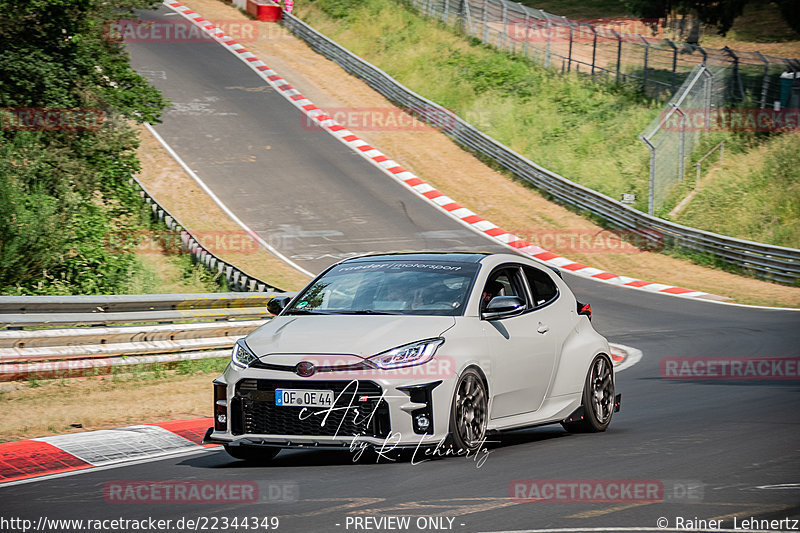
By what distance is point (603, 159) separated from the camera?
3697cm

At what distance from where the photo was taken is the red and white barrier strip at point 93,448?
818 centimetres

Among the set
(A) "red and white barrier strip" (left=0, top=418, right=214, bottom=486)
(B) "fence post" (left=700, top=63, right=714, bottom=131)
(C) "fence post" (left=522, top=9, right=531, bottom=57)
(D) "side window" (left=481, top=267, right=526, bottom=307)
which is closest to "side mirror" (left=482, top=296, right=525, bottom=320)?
(D) "side window" (left=481, top=267, right=526, bottom=307)

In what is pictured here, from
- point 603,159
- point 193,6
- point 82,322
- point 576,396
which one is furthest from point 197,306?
point 193,6

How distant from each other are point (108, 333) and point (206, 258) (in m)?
11.9

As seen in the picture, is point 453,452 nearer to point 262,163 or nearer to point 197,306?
point 197,306

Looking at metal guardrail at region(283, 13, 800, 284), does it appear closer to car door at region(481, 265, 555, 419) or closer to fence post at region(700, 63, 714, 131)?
fence post at region(700, 63, 714, 131)

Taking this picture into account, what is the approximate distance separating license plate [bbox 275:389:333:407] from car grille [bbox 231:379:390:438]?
28 millimetres

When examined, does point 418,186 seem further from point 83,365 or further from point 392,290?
point 392,290

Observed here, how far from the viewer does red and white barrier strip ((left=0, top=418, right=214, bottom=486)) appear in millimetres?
8180

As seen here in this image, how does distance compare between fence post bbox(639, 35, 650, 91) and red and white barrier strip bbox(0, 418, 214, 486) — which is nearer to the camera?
red and white barrier strip bbox(0, 418, 214, 486)

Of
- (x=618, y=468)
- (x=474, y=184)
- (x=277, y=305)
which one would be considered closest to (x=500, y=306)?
(x=618, y=468)

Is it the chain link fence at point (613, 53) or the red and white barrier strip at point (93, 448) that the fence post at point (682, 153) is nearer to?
the chain link fence at point (613, 53)

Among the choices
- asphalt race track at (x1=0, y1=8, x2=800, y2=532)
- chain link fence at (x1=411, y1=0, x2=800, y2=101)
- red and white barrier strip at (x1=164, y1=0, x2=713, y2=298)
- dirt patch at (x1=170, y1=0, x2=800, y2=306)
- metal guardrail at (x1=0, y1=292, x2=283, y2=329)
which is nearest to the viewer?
asphalt race track at (x1=0, y1=8, x2=800, y2=532)

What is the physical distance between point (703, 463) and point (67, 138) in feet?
56.2
